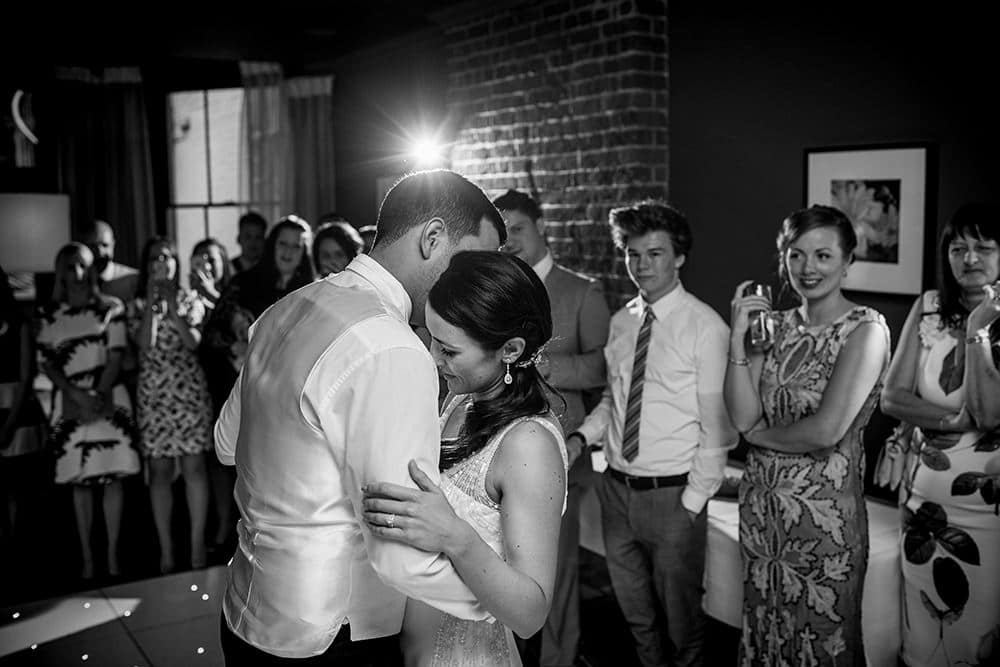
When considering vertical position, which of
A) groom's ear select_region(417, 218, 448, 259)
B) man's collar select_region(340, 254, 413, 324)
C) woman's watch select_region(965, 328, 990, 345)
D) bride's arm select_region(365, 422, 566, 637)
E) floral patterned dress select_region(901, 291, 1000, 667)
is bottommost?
floral patterned dress select_region(901, 291, 1000, 667)

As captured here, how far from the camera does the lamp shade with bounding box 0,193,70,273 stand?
725cm

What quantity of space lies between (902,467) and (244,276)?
309 cm

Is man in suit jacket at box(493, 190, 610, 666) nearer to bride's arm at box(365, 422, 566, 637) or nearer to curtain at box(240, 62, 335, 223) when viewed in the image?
bride's arm at box(365, 422, 566, 637)

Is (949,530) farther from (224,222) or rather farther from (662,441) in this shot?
(224,222)

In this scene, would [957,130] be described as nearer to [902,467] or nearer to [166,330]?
[902,467]

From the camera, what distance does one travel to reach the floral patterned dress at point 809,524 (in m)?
2.71

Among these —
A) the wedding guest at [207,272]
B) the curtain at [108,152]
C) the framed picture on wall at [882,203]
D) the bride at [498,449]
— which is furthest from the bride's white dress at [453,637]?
the curtain at [108,152]

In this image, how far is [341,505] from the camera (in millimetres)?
1530

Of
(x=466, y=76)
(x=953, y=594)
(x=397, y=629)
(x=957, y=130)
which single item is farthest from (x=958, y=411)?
(x=466, y=76)

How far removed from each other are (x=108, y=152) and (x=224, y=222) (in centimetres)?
110

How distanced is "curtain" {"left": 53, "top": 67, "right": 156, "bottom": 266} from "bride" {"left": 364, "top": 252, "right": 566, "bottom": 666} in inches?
286

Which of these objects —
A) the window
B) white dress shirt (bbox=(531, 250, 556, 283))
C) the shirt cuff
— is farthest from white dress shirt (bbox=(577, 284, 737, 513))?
the window

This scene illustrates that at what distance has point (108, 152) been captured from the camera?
839 centimetres

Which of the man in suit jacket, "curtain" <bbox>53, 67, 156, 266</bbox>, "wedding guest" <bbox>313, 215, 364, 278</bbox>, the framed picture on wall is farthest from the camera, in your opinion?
"curtain" <bbox>53, 67, 156, 266</bbox>
